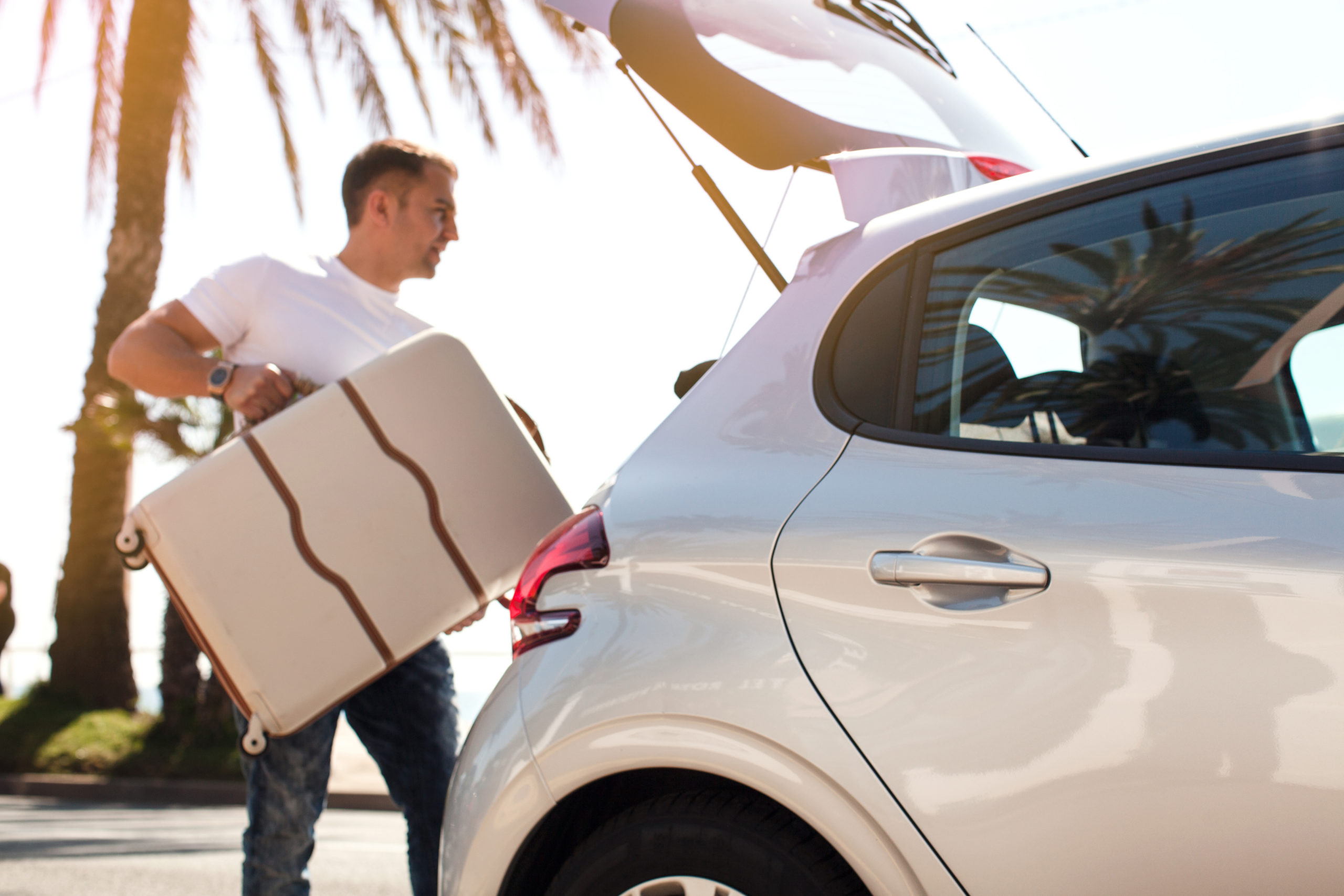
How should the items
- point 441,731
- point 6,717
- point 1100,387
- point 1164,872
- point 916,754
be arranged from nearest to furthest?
point 1164,872
point 916,754
point 1100,387
point 441,731
point 6,717

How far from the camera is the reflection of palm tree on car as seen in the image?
139cm

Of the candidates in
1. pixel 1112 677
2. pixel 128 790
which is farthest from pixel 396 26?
pixel 1112 677

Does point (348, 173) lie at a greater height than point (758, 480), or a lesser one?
greater

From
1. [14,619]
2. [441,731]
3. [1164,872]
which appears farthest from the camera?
[14,619]

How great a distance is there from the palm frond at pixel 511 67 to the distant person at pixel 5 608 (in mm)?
7771

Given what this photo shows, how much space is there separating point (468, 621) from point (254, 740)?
0.46m

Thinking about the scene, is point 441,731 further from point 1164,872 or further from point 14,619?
point 14,619

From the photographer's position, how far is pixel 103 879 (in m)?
4.72

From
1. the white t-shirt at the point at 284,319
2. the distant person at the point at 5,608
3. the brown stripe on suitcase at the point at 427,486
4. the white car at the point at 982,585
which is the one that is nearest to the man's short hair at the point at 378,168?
the white t-shirt at the point at 284,319

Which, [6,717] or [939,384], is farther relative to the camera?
[6,717]

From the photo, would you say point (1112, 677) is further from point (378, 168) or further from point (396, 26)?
point (396, 26)

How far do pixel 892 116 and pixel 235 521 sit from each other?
1459 mm

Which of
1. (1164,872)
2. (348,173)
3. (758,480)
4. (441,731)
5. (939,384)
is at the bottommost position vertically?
(441,731)

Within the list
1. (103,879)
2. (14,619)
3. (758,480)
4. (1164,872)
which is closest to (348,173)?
(758,480)
